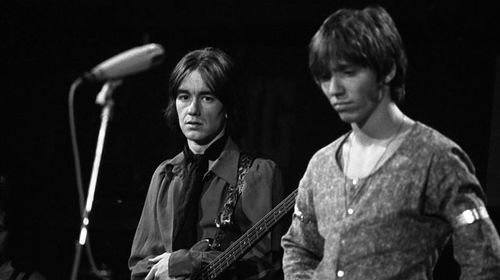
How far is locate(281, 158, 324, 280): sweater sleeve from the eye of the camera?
2.25m

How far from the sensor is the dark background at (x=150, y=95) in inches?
156

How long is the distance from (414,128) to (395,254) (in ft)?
1.09

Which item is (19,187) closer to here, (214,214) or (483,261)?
(214,214)

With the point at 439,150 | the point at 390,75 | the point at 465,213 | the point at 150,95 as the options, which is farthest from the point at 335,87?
the point at 150,95

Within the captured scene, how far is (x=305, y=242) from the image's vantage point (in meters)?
2.27

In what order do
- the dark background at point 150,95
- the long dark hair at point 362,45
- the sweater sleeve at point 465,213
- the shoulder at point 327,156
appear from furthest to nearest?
1. the dark background at point 150,95
2. the shoulder at point 327,156
3. the long dark hair at point 362,45
4. the sweater sleeve at point 465,213

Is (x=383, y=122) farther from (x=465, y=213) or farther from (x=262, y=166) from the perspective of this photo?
(x=262, y=166)

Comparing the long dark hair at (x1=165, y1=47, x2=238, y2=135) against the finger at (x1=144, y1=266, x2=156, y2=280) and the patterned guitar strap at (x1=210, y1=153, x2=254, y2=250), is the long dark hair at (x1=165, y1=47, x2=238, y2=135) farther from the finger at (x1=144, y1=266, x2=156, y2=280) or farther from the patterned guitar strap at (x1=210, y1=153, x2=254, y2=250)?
the finger at (x1=144, y1=266, x2=156, y2=280)

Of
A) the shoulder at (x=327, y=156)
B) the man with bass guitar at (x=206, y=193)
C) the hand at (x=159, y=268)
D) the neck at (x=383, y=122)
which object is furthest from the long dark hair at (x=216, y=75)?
the neck at (x=383, y=122)

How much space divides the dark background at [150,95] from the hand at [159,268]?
1398mm

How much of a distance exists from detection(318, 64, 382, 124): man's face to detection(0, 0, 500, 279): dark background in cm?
195

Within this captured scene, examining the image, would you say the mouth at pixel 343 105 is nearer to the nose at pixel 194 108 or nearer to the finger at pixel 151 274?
the nose at pixel 194 108

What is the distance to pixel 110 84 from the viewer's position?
2.16m

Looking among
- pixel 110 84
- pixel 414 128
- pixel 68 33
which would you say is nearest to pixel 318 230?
pixel 414 128
